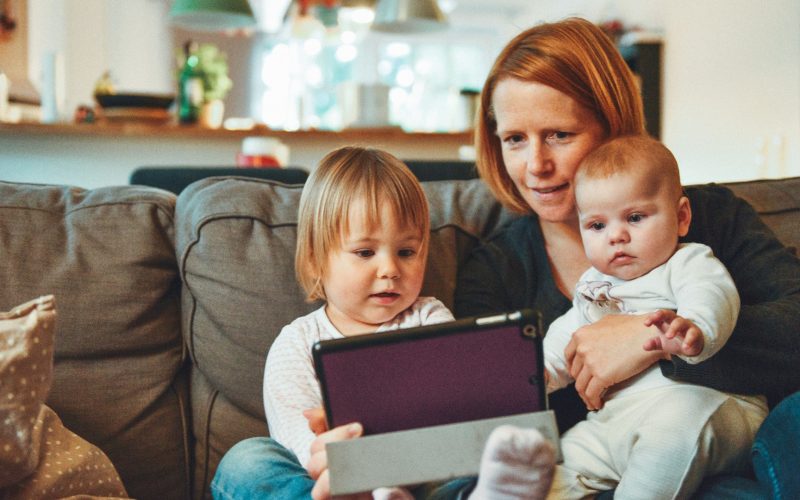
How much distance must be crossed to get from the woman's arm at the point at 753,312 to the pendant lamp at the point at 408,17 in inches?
125

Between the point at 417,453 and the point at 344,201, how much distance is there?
53 cm

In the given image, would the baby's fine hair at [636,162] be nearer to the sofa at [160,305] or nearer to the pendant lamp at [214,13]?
the sofa at [160,305]

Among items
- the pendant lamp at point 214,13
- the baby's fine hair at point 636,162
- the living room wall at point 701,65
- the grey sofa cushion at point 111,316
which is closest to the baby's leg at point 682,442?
the baby's fine hair at point 636,162

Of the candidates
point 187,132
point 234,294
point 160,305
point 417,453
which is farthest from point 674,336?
point 187,132

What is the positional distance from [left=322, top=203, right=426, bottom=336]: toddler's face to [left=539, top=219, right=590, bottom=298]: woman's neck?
0.33 metres

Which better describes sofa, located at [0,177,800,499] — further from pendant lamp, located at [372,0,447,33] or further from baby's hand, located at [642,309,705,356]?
pendant lamp, located at [372,0,447,33]

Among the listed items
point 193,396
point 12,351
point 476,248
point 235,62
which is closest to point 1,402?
point 12,351

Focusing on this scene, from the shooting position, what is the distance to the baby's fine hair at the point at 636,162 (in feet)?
4.01

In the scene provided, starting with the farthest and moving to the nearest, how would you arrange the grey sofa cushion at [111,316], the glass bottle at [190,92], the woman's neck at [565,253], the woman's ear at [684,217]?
the glass bottle at [190,92] < the woman's neck at [565,253] < the grey sofa cushion at [111,316] < the woman's ear at [684,217]

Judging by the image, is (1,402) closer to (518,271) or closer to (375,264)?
(375,264)

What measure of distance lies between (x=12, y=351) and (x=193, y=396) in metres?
0.47

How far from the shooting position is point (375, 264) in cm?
128

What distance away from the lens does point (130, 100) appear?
364cm

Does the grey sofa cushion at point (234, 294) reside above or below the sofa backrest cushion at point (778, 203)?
below
